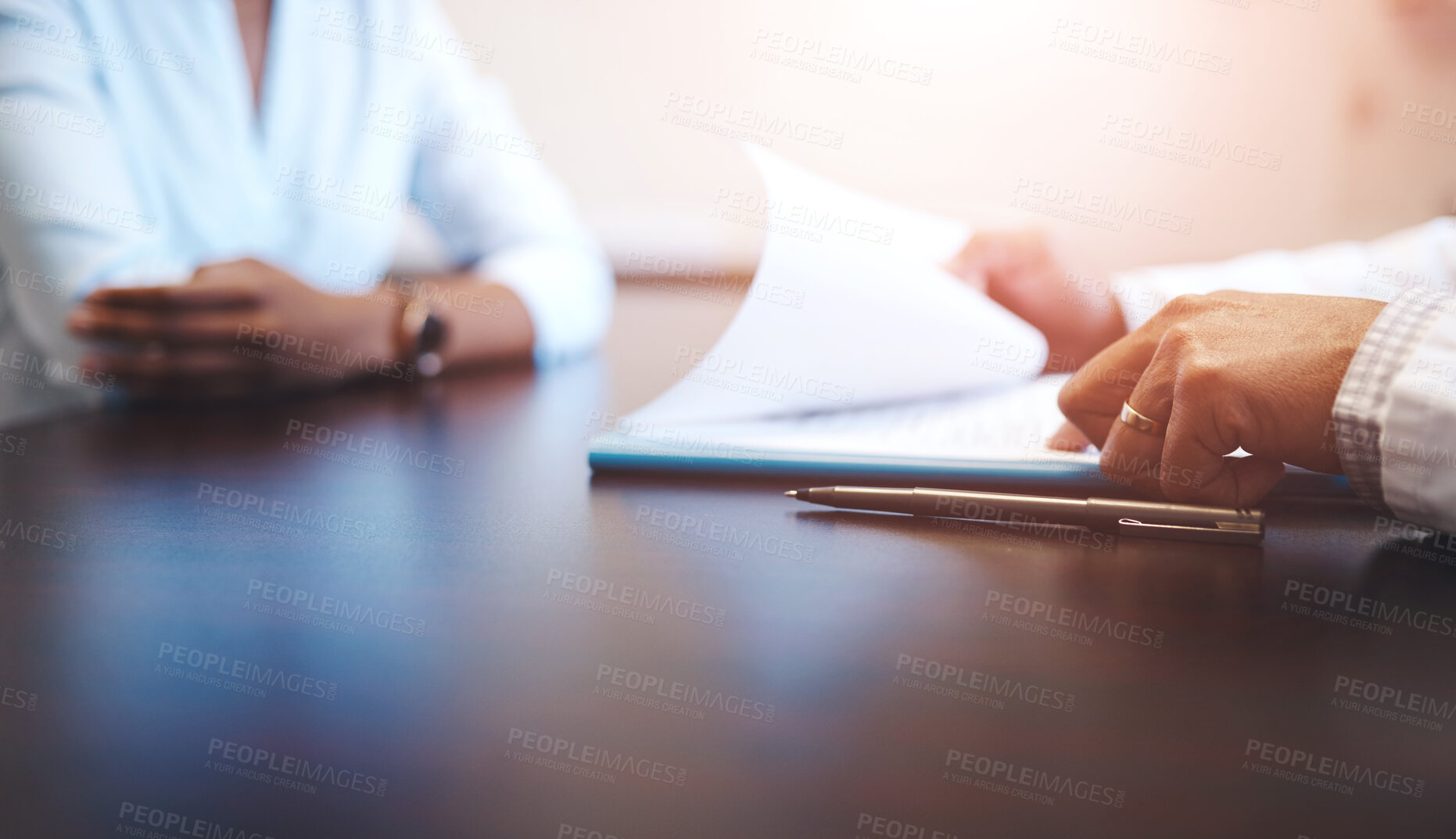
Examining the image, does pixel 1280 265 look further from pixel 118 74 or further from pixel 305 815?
pixel 118 74

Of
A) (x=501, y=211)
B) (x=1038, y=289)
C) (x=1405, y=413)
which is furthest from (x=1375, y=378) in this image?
(x=501, y=211)

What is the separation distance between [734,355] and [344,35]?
96 centimetres

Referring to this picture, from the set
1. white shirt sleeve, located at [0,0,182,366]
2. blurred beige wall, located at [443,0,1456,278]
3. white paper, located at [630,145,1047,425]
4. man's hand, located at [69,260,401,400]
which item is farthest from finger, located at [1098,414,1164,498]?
blurred beige wall, located at [443,0,1456,278]

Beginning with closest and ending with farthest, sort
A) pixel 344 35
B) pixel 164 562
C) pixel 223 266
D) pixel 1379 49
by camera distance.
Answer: pixel 164 562
pixel 223 266
pixel 344 35
pixel 1379 49

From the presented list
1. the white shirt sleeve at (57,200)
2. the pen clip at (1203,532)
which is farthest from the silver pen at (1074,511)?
the white shirt sleeve at (57,200)

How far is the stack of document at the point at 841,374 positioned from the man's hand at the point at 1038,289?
0.52 feet

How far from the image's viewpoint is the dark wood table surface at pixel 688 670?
0.19 metres

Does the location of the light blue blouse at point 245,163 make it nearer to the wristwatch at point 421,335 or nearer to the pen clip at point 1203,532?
the wristwatch at point 421,335

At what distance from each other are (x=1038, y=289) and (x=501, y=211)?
2.35 feet

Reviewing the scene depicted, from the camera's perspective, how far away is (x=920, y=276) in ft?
1.90

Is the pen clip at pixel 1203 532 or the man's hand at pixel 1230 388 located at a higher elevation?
the man's hand at pixel 1230 388

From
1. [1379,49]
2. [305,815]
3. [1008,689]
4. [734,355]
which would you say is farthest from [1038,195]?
[305,815]

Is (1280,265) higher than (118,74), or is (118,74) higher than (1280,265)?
→ (118,74)

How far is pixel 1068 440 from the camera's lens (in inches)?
17.9
